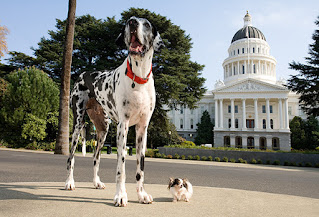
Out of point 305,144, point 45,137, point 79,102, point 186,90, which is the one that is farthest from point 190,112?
point 79,102

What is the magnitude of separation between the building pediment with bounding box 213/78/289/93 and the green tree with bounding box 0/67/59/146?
58.3 metres

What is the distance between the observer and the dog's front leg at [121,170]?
335cm

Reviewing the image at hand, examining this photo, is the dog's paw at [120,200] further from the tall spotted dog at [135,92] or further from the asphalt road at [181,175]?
the asphalt road at [181,175]

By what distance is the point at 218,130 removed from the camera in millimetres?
70812

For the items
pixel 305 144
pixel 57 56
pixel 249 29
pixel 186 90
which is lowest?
pixel 305 144

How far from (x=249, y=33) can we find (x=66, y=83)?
92.7 metres

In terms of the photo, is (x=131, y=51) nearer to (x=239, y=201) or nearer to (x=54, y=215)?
(x=54, y=215)

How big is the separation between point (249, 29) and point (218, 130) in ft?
160

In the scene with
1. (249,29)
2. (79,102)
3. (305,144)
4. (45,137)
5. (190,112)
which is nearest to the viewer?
(79,102)

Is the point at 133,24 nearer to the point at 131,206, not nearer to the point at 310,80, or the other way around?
the point at 131,206

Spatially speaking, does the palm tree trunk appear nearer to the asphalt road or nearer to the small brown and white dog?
the asphalt road

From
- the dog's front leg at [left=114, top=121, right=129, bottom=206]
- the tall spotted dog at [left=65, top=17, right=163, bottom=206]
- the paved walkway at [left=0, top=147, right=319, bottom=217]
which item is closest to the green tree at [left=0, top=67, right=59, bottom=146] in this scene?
the paved walkway at [left=0, top=147, right=319, bottom=217]

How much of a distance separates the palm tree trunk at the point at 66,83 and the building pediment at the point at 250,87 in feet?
207

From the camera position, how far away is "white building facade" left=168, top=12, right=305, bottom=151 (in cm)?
7031
